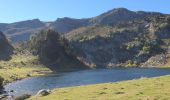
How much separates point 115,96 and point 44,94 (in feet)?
39.1

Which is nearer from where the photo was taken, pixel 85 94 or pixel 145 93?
pixel 145 93

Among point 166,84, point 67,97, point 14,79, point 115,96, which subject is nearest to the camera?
point 115,96

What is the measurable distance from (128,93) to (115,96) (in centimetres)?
180

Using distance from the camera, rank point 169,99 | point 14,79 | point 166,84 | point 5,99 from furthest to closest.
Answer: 1. point 14,79
2. point 5,99
3. point 166,84
4. point 169,99

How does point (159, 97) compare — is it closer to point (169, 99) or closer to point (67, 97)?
point (169, 99)

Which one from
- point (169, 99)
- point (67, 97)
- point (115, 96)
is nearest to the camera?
point (169, 99)

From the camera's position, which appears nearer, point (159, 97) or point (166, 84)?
point (159, 97)

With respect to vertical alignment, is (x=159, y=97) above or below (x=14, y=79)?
above

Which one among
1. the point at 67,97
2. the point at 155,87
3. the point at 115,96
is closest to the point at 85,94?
the point at 67,97

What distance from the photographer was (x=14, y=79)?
15525cm

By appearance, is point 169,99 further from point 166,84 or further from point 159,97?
point 166,84

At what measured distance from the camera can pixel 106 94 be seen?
42500 millimetres

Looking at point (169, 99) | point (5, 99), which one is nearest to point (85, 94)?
point (169, 99)

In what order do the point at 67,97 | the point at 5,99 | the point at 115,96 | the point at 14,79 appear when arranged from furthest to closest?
the point at 14,79
the point at 5,99
the point at 67,97
the point at 115,96
